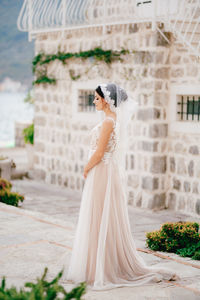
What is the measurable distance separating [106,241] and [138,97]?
4871 millimetres

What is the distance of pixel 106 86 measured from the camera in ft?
15.2

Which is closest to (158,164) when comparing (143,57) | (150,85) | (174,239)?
(150,85)

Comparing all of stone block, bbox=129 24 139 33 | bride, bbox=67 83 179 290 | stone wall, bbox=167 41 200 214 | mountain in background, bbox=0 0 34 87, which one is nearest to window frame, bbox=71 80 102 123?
stone block, bbox=129 24 139 33

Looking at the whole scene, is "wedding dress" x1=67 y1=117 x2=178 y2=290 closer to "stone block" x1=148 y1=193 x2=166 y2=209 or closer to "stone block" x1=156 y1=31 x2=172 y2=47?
"stone block" x1=148 y1=193 x2=166 y2=209

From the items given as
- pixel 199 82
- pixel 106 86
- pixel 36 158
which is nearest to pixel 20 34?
pixel 36 158

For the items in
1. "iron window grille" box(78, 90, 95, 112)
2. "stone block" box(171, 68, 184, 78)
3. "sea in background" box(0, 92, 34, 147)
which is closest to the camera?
"stone block" box(171, 68, 184, 78)

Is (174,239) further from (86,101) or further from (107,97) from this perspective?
(86,101)

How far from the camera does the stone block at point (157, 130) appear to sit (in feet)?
28.9

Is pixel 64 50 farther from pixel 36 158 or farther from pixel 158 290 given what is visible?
pixel 158 290

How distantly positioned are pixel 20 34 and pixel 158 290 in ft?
167

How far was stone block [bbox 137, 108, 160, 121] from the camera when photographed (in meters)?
8.77

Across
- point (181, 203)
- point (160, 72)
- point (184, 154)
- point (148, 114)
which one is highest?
point (160, 72)

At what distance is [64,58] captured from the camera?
34.4ft

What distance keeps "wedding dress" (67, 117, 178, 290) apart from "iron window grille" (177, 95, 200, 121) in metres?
4.21
